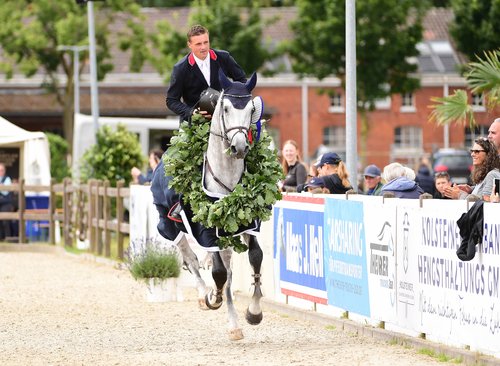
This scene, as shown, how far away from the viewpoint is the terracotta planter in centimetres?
1672

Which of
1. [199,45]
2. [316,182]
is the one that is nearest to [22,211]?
[316,182]

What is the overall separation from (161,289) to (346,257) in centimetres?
399

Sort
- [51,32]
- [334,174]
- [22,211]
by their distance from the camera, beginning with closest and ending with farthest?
[334,174]
[22,211]
[51,32]

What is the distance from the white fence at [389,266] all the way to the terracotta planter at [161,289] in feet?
4.17

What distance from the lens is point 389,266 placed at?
12.3 metres

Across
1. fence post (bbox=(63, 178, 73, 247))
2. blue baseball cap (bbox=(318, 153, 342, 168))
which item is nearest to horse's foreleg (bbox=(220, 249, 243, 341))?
blue baseball cap (bbox=(318, 153, 342, 168))

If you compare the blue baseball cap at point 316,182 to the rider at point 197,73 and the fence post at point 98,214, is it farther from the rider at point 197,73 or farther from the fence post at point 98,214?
the fence post at point 98,214

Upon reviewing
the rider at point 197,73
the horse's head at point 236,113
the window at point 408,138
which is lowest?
the horse's head at point 236,113

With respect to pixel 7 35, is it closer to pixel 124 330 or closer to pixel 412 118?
pixel 412 118

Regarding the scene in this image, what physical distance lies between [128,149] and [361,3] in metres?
23.2

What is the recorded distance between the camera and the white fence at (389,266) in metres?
10.5

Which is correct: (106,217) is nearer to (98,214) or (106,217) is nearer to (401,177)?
(98,214)

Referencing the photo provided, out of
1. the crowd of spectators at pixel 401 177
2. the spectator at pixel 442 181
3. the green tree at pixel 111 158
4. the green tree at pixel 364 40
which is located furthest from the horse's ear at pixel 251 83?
the green tree at pixel 364 40

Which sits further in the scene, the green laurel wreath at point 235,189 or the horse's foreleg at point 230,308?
the horse's foreleg at point 230,308
